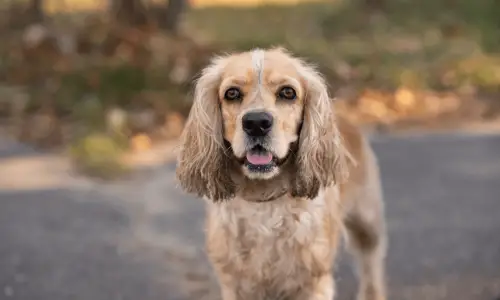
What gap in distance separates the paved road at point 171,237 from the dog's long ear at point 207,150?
4.54 feet

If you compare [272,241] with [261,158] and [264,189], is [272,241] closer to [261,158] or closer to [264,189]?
[264,189]

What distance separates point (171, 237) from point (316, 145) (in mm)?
2586

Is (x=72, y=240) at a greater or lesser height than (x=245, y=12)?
lesser

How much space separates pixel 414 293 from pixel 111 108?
215 inches

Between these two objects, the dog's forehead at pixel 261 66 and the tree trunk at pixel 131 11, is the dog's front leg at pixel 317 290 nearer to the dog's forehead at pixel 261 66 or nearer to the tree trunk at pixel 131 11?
the dog's forehead at pixel 261 66

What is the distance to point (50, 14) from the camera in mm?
12289

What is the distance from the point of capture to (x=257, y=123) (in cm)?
328

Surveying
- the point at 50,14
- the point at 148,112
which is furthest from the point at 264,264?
the point at 50,14

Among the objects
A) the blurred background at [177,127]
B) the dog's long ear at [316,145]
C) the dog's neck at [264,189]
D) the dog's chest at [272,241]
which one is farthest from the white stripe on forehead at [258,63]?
the blurred background at [177,127]

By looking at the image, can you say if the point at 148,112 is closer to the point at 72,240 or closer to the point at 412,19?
the point at 72,240

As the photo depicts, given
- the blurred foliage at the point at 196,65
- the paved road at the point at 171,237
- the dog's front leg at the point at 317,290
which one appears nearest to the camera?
the dog's front leg at the point at 317,290

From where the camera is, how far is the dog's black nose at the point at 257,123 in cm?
328

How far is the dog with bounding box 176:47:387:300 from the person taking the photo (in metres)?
3.49

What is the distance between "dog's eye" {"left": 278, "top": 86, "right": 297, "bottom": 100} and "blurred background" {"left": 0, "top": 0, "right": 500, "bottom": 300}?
3.36ft
